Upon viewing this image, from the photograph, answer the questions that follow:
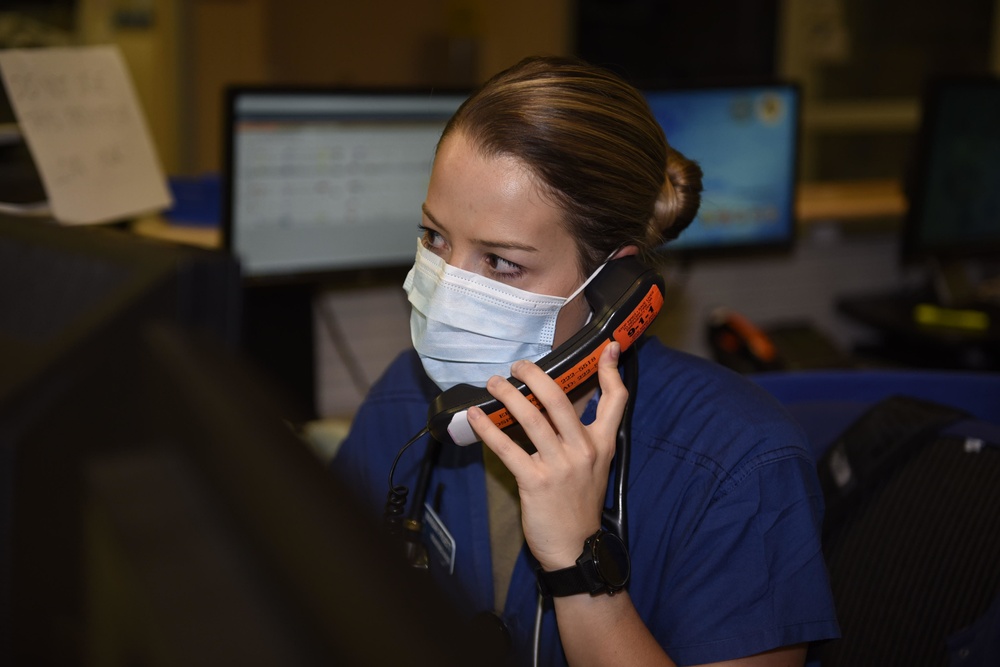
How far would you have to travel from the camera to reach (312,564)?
0.27m

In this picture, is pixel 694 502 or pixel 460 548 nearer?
pixel 694 502

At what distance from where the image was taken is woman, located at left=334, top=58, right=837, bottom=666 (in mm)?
888

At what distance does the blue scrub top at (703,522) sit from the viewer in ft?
3.05

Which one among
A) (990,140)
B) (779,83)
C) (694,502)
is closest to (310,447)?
(694,502)

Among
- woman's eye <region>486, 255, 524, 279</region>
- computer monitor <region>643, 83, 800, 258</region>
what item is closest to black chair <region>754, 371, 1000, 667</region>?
woman's eye <region>486, 255, 524, 279</region>

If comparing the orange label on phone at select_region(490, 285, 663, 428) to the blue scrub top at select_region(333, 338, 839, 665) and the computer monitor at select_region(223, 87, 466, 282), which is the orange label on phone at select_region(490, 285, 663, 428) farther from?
the computer monitor at select_region(223, 87, 466, 282)

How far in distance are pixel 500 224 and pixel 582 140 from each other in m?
0.12

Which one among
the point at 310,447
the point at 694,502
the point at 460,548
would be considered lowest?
the point at 460,548

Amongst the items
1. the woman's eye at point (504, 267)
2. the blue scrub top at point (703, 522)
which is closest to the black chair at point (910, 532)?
the blue scrub top at point (703, 522)

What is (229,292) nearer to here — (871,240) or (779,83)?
(779,83)

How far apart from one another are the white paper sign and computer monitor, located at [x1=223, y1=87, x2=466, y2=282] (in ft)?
0.72

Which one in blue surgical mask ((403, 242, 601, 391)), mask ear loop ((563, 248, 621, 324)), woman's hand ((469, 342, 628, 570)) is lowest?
woman's hand ((469, 342, 628, 570))

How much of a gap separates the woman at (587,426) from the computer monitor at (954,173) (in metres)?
1.43

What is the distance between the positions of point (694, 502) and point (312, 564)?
2.51ft
